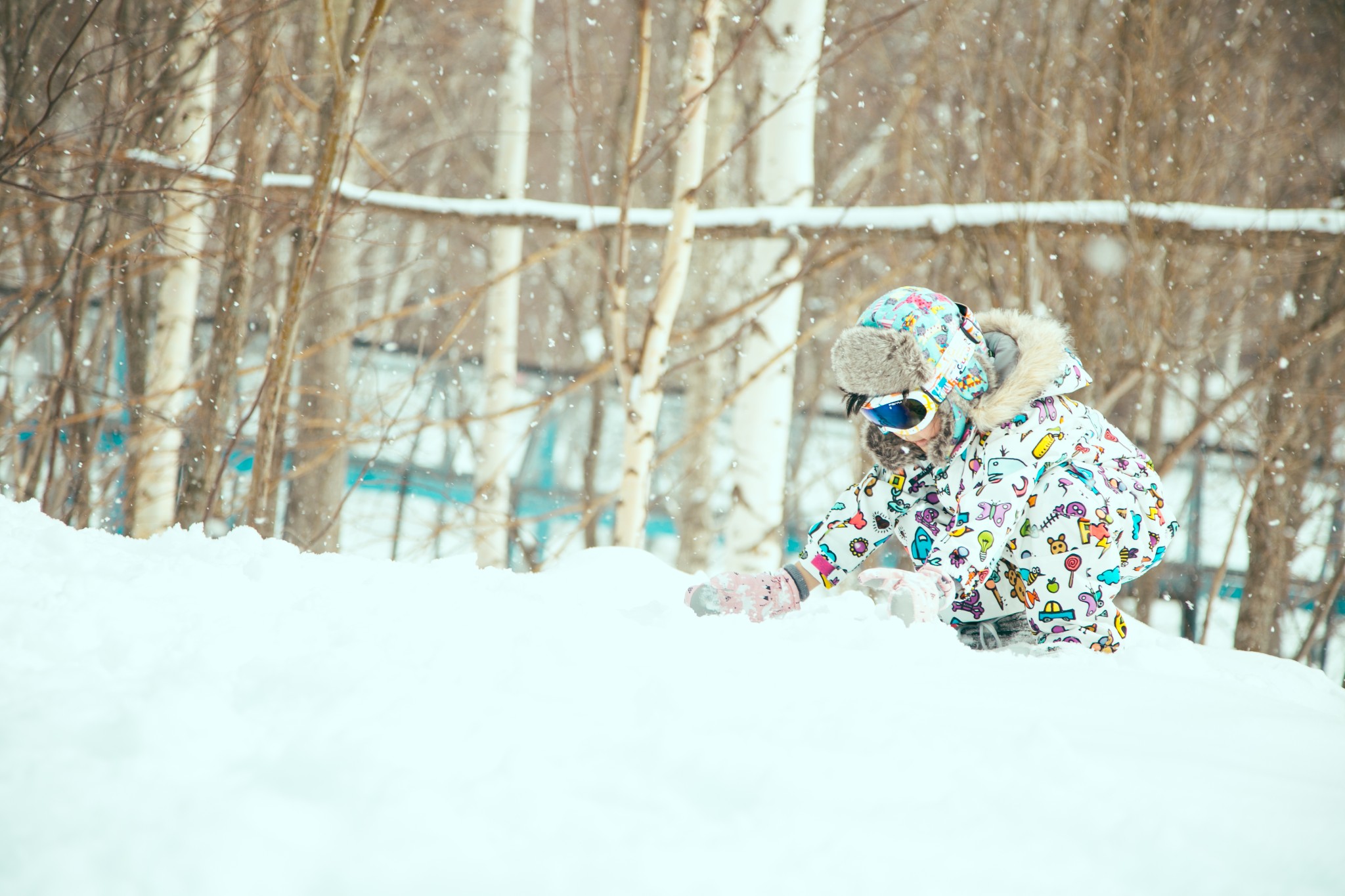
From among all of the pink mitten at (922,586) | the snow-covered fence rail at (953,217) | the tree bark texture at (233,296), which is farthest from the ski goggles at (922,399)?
the tree bark texture at (233,296)

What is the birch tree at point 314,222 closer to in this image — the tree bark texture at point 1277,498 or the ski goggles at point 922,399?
the ski goggles at point 922,399

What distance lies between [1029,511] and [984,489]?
0.21 metres

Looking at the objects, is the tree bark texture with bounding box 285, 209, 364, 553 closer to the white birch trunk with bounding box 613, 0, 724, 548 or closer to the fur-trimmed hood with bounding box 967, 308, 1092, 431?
the white birch trunk with bounding box 613, 0, 724, 548

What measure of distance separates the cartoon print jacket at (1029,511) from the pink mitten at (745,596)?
0.38 ft

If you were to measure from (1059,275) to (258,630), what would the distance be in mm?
4059

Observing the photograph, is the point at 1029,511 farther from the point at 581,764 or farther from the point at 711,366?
the point at 711,366

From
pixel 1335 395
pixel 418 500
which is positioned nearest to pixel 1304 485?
pixel 1335 395

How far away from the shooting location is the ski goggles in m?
1.92

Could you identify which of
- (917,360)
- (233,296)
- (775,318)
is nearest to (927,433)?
(917,360)

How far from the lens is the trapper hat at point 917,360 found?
1.90m

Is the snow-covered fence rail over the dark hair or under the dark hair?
over

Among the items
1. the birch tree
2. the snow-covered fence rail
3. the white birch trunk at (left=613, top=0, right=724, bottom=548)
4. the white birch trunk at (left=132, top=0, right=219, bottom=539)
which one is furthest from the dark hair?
the white birch trunk at (left=132, top=0, right=219, bottom=539)

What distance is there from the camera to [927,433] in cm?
198

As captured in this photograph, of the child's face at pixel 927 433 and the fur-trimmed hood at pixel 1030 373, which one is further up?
the fur-trimmed hood at pixel 1030 373
